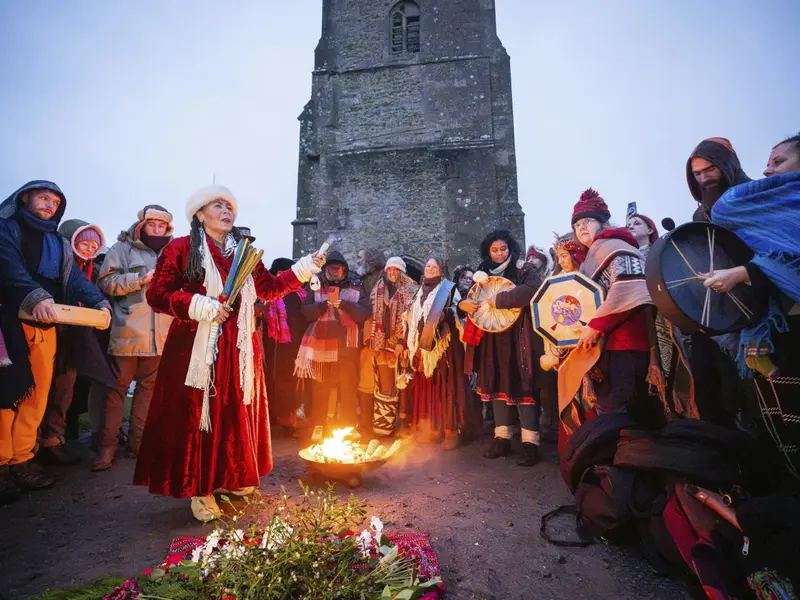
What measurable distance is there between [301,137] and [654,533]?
50.1 ft

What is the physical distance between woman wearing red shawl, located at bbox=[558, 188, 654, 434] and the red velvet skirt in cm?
236

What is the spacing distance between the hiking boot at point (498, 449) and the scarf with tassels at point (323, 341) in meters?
2.01

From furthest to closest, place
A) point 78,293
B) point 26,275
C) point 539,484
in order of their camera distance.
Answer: point 78,293 < point 539,484 < point 26,275

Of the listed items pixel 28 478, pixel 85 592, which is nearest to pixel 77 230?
pixel 28 478

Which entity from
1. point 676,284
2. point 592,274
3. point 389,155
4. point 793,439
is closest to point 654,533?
point 793,439

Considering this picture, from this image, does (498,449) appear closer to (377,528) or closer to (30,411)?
(377,528)

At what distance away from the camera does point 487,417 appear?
250 inches

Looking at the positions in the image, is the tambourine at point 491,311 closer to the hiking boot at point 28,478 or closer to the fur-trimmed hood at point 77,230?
the fur-trimmed hood at point 77,230

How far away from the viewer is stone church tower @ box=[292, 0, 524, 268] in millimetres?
13109

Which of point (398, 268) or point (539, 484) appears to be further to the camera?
point (398, 268)

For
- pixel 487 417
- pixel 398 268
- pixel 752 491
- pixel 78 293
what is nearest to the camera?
pixel 752 491

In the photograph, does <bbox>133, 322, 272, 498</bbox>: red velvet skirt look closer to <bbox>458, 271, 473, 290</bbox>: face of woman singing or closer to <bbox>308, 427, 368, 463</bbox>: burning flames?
<bbox>308, 427, 368, 463</bbox>: burning flames

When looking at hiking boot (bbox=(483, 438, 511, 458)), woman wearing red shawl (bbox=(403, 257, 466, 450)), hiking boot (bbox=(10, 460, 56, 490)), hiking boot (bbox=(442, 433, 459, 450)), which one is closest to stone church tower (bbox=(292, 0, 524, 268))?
Result: woman wearing red shawl (bbox=(403, 257, 466, 450))

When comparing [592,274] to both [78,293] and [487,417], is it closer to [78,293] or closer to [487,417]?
[487,417]
